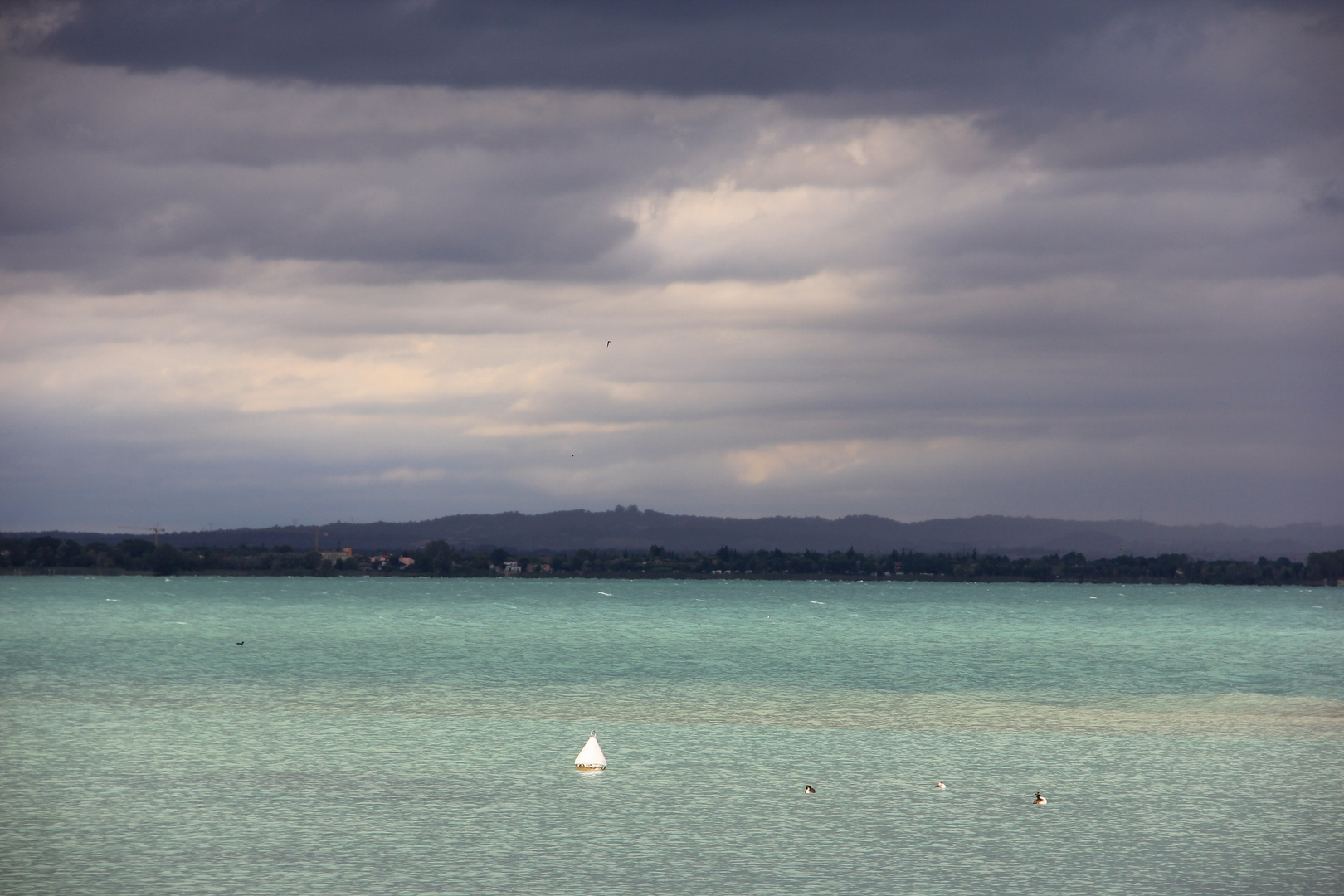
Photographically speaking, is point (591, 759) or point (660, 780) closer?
point (660, 780)

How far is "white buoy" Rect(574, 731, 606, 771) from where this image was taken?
3528cm

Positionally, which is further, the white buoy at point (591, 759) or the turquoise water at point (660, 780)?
the white buoy at point (591, 759)

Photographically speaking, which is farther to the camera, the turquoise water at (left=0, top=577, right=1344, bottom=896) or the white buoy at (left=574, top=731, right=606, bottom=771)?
the white buoy at (left=574, top=731, right=606, bottom=771)

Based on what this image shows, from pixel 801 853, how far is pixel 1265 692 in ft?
165

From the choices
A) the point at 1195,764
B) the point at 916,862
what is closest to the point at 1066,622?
the point at 1195,764

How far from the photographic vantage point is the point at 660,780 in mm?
34000

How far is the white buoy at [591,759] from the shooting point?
35.3 metres

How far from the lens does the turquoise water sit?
24.6 metres

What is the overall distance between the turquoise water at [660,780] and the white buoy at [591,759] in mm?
470

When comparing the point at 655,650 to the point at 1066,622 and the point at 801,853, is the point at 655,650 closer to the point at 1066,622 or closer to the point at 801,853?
the point at 801,853

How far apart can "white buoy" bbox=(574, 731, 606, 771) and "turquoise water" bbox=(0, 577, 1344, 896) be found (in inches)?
18.5

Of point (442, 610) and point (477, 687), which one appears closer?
point (477, 687)

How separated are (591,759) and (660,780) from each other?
233 cm

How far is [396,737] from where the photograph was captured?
138 ft
